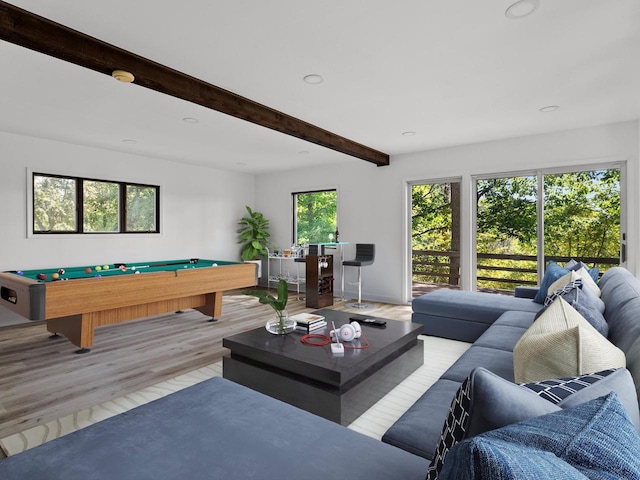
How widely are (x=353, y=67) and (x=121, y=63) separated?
170 cm

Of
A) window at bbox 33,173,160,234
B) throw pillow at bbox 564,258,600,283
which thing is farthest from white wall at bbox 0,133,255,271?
throw pillow at bbox 564,258,600,283

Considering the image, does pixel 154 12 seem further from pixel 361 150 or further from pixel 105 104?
pixel 361 150

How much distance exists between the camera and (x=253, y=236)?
7516mm

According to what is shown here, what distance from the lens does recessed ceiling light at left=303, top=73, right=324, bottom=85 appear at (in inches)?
118

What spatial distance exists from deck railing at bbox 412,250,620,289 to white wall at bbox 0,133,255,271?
152 inches

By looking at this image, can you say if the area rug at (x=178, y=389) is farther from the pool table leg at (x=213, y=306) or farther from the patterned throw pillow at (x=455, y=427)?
the pool table leg at (x=213, y=306)

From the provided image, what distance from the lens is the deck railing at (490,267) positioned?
4.70 metres

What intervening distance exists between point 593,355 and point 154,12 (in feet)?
8.95

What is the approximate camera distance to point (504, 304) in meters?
3.71

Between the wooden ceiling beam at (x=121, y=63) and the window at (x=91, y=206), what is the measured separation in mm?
3241

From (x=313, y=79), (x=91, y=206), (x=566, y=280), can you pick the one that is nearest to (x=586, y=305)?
(x=566, y=280)

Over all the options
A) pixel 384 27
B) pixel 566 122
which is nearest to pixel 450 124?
pixel 566 122

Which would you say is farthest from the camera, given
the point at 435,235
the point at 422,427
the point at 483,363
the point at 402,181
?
the point at 402,181

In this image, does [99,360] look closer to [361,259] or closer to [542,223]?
[361,259]
